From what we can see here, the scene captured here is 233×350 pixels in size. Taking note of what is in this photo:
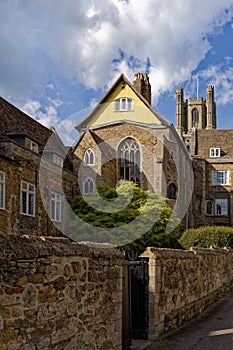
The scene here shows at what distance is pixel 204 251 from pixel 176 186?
27978 mm

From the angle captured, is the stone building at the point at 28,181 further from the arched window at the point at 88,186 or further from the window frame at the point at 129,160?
the window frame at the point at 129,160

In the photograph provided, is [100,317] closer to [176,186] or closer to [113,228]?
[113,228]

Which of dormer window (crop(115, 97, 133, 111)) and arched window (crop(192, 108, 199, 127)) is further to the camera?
arched window (crop(192, 108, 199, 127))

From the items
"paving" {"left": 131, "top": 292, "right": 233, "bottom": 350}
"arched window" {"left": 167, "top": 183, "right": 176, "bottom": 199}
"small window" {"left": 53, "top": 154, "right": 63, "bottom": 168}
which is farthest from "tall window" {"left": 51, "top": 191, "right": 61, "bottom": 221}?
"paving" {"left": 131, "top": 292, "right": 233, "bottom": 350}

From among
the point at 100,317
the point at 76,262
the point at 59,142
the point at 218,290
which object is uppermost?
the point at 59,142

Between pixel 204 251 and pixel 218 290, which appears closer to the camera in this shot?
pixel 204 251

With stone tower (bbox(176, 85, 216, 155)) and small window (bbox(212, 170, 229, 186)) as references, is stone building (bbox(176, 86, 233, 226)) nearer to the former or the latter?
small window (bbox(212, 170, 229, 186))

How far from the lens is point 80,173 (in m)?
38.8

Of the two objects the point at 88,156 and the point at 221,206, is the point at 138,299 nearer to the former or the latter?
the point at 88,156

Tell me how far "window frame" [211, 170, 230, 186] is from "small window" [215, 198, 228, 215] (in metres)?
1.93

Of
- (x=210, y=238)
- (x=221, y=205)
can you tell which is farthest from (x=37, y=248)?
(x=221, y=205)

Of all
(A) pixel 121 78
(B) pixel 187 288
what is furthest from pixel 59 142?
(B) pixel 187 288

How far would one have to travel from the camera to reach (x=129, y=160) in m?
43.6

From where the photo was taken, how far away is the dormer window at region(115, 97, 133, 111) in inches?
1772
